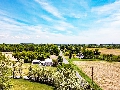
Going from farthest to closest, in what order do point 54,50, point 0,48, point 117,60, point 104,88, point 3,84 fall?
point 0,48
point 54,50
point 117,60
point 104,88
point 3,84

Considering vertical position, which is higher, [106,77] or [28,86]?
[28,86]

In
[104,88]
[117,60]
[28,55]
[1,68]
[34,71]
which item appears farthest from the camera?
[117,60]

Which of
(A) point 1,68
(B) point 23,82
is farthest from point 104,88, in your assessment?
(A) point 1,68

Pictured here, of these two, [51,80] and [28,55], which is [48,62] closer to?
[28,55]

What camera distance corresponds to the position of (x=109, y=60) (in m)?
114

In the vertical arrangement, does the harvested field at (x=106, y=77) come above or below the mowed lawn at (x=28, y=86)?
below

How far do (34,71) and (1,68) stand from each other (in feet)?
90.8

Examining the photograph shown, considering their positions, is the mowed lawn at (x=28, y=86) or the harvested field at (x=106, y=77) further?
the harvested field at (x=106, y=77)

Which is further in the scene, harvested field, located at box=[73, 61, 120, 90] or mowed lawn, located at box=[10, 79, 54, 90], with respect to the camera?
harvested field, located at box=[73, 61, 120, 90]

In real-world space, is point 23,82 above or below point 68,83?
below

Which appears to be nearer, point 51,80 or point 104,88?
point 104,88

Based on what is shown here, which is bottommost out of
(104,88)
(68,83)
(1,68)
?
(104,88)

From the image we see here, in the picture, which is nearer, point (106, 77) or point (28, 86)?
point (28, 86)

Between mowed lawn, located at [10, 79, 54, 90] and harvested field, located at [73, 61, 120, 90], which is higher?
mowed lawn, located at [10, 79, 54, 90]
